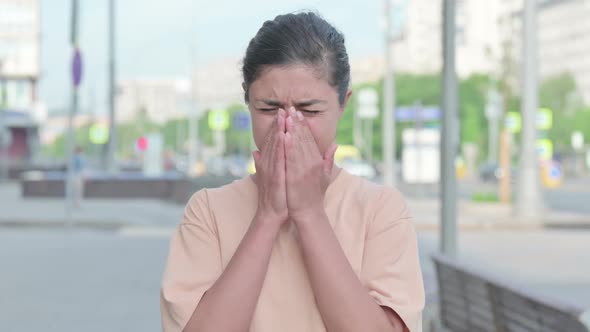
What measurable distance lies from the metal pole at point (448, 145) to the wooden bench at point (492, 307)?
12.1 ft

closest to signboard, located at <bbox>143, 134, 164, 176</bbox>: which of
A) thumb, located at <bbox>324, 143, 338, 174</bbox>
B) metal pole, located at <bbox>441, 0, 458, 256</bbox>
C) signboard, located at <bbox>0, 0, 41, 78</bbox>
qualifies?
metal pole, located at <bbox>441, 0, 458, 256</bbox>

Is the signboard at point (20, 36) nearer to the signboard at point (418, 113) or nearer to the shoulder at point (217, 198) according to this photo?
the signboard at point (418, 113)

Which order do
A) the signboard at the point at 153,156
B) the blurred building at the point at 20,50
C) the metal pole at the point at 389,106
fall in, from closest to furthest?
the metal pole at the point at 389,106 < the signboard at the point at 153,156 < the blurred building at the point at 20,50

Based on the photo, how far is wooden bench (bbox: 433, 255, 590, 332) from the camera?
21.1 feet

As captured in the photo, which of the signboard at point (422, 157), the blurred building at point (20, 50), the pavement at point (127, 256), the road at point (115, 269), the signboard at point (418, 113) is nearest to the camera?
the road at point (115, 269)

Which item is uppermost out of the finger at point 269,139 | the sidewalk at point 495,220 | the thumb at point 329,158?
the finger at point 269,139

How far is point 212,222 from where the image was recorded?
2.80m

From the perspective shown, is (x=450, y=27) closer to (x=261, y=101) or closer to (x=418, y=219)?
(x=261, y=101)

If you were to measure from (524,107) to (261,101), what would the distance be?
2542 centimetres

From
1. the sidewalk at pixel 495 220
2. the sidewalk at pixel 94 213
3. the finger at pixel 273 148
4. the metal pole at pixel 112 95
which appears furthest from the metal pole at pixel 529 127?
the finger at pixel 273 148

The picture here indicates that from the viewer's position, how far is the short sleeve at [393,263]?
272 centimetres

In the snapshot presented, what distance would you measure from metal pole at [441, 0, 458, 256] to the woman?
1187 centimetres

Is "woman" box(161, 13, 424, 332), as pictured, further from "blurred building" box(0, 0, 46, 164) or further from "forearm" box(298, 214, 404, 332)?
"blurred building" box(0, 0, 46, 164)

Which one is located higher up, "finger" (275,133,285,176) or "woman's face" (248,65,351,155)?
"woman's face" (248,65,351,155)
